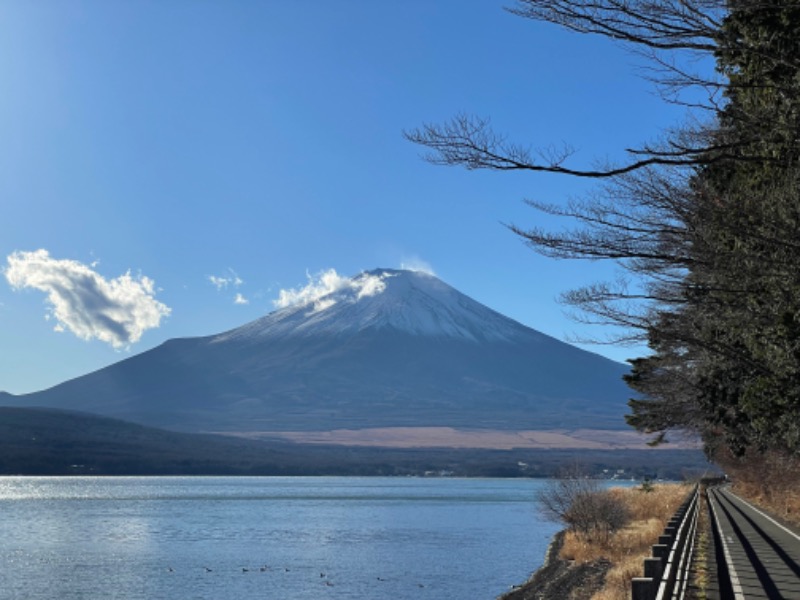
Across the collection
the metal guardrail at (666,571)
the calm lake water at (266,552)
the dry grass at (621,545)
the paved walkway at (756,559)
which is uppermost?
the metal guardrail at (666,571)

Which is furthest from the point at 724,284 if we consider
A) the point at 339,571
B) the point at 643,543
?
the point at 339,571

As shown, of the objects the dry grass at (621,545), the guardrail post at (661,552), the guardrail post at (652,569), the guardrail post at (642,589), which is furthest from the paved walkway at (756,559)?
the guardrail post at (642,589)

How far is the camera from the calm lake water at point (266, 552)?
4119 centimetres

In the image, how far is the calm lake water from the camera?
4119 cm

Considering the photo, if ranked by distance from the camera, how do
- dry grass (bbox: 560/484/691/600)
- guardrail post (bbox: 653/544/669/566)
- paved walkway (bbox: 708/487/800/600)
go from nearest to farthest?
guardrail post (bbox: 653/544/669/566) < paved walkway (bbox: 708/487/800/600) < dry grass (bbox: 560/484/691/600)

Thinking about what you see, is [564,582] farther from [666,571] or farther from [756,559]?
[666,571]

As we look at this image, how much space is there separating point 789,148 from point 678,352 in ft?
60.5

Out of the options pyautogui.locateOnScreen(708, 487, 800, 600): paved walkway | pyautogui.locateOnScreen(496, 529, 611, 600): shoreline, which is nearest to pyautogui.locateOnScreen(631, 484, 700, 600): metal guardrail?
pyautogui.locateOnScreen(708, 487, 800, 600): paved walkway

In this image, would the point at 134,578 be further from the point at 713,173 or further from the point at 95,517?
the point at 95,517

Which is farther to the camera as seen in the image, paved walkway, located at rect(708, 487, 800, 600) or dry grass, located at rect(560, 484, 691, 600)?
dry grass, located at rect(560, 484, 691, 600)

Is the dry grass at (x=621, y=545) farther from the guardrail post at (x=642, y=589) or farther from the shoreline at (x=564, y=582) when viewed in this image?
the guardrail post at (x=642, y=589)

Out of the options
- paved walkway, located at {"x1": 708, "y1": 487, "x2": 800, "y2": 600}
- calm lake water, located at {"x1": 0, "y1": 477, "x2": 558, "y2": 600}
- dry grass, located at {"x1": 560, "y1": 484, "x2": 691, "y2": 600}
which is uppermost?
paved walkway, located at {"x1": 708, "y1": 487, "x2": 800, "y2": 600}

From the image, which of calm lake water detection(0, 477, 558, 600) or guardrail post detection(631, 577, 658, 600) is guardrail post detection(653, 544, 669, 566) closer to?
guardrail post detection(631, 577, 658, 600)

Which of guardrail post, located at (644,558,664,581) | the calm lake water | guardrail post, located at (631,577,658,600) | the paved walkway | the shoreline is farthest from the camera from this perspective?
the calm lake water
